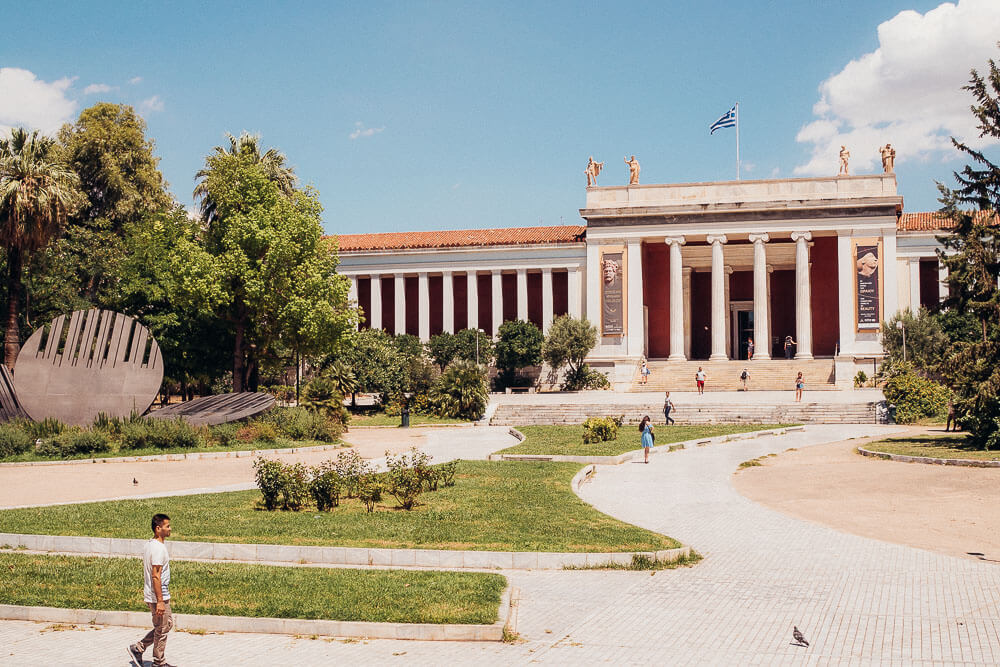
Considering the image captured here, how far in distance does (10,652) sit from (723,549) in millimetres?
9132

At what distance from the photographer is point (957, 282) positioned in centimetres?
2741

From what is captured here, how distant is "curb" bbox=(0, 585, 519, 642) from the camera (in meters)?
8.93

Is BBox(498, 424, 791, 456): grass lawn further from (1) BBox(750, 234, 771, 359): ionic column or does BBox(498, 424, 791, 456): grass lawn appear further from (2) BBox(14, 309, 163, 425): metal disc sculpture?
(1) BBox(750, 234, 771, 359): ionic column

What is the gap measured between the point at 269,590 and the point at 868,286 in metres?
50.7

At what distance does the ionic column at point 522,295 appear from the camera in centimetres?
6206

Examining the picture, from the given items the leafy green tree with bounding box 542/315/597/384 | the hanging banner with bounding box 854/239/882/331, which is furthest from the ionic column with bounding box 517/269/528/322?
the hanging banner with bounding box 854/239/882/331

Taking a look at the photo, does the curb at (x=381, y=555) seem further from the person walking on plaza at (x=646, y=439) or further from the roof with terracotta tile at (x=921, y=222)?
the roof with terracotta tile at (x=921, y=222)

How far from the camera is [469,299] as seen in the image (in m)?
63.7

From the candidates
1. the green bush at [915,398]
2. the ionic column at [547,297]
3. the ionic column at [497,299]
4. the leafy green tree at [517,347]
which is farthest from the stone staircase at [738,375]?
the ionic column at [497,299]

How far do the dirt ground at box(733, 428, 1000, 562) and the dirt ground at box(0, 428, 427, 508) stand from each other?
12126 millimetres

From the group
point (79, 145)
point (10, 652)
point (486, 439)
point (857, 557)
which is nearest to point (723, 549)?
point (857, 557)

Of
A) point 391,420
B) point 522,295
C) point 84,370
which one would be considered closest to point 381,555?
point 84,370

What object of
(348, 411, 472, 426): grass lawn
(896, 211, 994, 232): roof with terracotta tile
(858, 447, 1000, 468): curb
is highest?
(896, 211, 994, 232): roof with terracotta tile

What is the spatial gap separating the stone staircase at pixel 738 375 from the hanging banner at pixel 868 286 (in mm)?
3280
